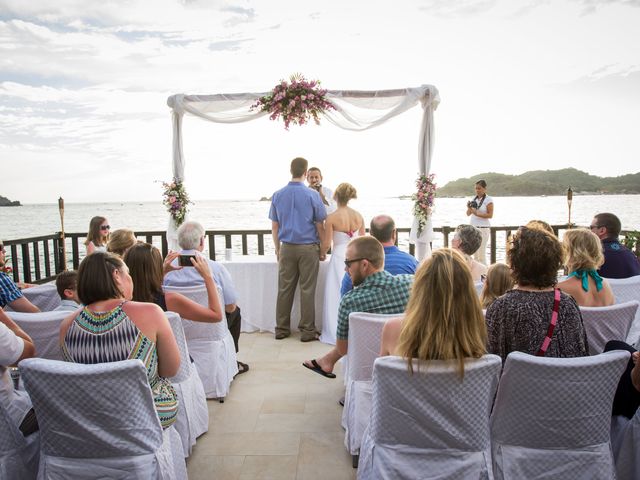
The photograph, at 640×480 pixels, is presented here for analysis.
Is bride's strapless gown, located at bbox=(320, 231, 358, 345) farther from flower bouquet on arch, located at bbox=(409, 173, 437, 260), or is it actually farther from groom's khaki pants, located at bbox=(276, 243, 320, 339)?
flower bouquet on arch, located at bbox=(409, 173, 437, 260)

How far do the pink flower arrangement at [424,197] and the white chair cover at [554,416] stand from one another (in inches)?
160

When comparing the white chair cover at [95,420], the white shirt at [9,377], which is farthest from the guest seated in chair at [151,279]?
the white chair cover at [95,420]

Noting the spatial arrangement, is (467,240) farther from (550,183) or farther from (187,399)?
(550,183)

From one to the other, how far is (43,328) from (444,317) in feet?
6.05

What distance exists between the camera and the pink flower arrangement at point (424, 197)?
18.4ft

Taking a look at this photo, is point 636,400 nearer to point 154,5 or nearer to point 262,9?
point 262,9

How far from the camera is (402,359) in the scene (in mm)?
1498

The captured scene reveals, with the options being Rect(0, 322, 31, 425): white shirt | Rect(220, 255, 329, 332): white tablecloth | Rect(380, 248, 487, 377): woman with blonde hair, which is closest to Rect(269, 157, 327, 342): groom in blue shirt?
Rect(220, 255, 329, 332): white tablecloth

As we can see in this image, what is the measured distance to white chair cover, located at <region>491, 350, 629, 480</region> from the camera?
5.06 ft

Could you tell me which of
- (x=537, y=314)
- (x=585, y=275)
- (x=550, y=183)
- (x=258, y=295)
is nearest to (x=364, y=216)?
(x=550, y=183)

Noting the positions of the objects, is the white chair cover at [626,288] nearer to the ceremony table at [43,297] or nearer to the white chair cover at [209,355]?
the white chair cover at [209,355]

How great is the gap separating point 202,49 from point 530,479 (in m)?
7.71

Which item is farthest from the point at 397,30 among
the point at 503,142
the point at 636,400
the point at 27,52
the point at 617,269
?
the point at 503,142

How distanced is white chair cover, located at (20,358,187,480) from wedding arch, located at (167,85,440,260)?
14.0 ft
